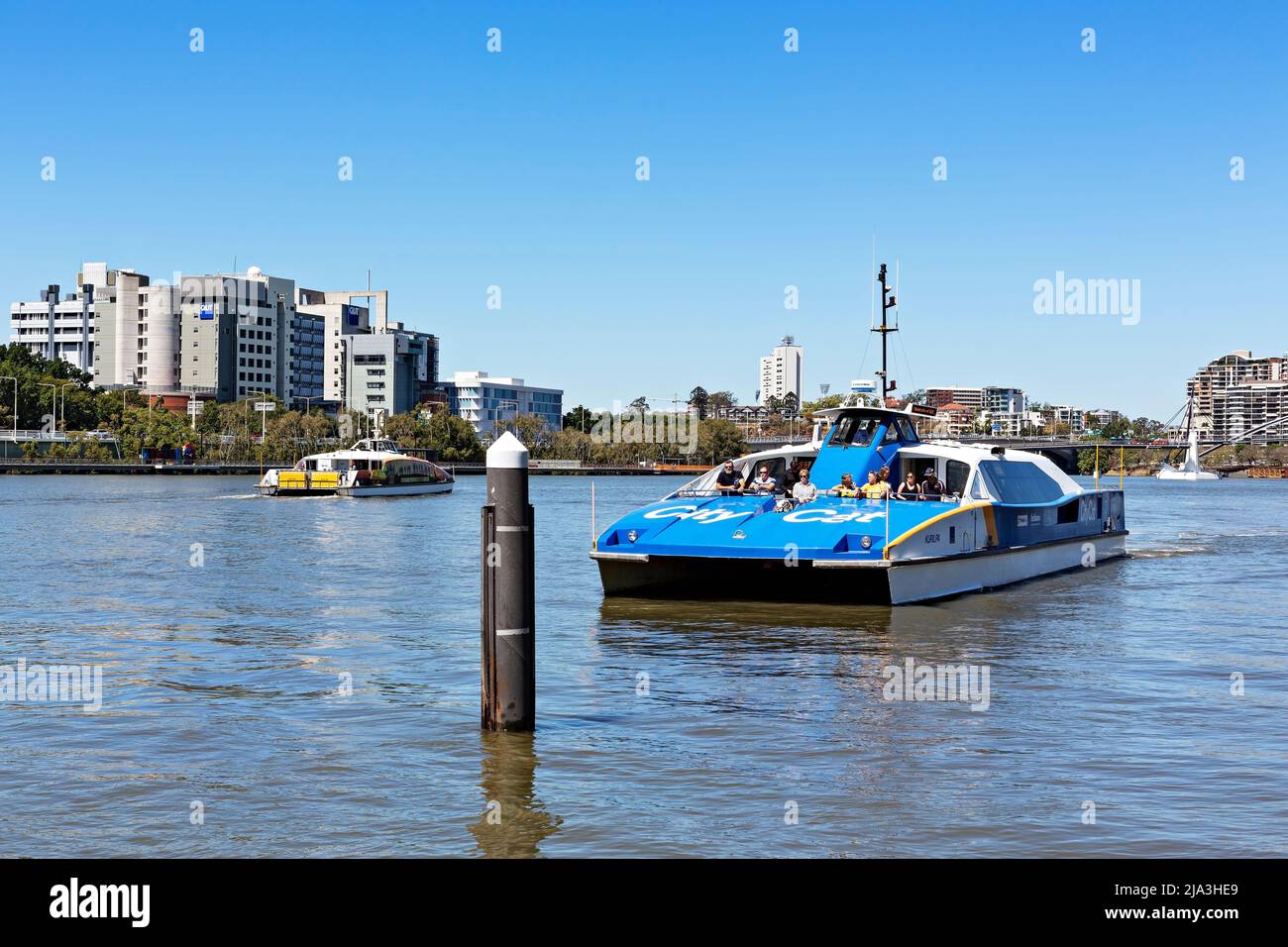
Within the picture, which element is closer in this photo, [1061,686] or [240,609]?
[1061,686]

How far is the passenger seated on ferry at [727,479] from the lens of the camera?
27062 millimetres

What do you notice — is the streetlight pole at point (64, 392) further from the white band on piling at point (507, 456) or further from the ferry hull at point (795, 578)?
the white band on piling at point (507, 456)

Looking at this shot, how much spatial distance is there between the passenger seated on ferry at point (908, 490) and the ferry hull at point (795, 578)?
5.53ft

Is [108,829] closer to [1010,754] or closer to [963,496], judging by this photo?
[1010,754]

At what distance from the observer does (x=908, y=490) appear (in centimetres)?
2620

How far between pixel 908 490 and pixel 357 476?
7058 centimetres

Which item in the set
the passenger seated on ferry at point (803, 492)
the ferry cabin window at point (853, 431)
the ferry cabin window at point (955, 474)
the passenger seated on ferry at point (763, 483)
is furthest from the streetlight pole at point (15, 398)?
the ferry cabin window at point (955, 474)

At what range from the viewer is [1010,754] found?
12281 mm

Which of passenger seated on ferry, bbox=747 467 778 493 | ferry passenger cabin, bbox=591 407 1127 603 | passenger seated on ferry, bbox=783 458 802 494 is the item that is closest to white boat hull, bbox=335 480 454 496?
ferry passenger cabin, bbox=591 407 1127 603

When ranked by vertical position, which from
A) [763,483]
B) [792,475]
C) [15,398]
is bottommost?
[763,483]

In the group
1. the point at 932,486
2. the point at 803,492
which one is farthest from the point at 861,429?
the point at 803,492

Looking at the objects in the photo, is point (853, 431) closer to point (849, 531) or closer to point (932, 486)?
point (932, 486)

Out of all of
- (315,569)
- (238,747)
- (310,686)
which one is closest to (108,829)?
(238,747)
